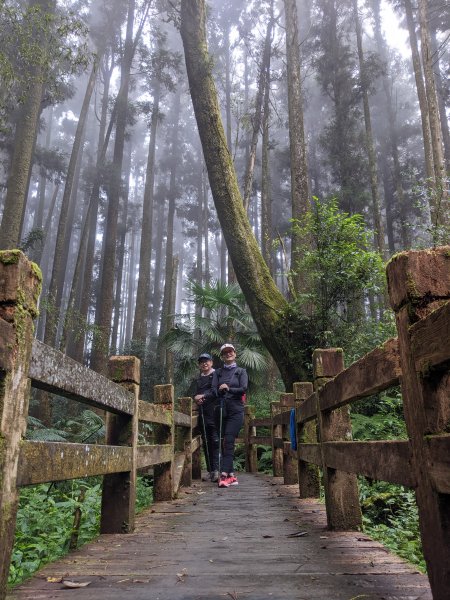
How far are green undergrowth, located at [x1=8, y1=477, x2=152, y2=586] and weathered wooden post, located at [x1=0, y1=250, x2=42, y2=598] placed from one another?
1.21 metres

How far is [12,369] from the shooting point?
5.98ft

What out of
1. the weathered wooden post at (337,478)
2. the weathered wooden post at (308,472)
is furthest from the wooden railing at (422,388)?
the weathered wooden post at (308,472)

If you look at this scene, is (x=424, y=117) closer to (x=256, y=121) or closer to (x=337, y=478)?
(x=256, y=121)

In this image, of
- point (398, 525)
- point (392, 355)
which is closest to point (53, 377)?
point (392, 355)

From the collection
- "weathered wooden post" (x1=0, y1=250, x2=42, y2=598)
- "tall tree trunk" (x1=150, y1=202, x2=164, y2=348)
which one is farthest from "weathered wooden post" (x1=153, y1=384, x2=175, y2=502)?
"tall tree trunk" (x1=150, y1=202, x2=164, y2=348)

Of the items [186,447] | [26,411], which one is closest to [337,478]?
[26,411]

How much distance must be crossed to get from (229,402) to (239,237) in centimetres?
325

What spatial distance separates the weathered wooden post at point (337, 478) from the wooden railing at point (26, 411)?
1420 mm

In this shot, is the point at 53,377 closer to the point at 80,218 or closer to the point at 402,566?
the point at 402,566

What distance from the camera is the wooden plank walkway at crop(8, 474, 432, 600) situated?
2.06m

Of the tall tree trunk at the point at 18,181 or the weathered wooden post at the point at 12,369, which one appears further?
the tall tree trunk at the point at 18,181

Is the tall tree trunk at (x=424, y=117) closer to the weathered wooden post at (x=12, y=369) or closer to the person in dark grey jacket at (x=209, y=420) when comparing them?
the person in dark grey jacket at (x=209, y=420)

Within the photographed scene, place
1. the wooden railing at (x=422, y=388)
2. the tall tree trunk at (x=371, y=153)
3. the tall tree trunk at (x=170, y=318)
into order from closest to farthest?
1. the wooden railing at (x=422, y=388)
2. the tall tree trunk at (x=170, y=318)
3. the tall tree trunk at (x=371, y=153)

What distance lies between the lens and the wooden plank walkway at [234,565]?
81.1 inches
